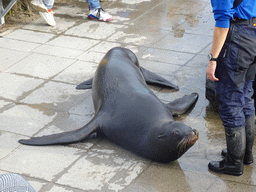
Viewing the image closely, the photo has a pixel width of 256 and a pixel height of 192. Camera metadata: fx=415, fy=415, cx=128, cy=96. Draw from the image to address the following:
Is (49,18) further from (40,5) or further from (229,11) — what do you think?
(229,11)

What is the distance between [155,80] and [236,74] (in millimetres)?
2285

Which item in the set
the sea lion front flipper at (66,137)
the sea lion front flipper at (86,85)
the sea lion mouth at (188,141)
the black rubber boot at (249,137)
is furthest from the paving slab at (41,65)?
the black rubber boot at (249,137)

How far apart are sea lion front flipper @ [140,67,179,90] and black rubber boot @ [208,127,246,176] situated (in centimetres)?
189

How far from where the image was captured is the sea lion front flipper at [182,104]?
16.9 ft

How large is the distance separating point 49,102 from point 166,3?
187 inches

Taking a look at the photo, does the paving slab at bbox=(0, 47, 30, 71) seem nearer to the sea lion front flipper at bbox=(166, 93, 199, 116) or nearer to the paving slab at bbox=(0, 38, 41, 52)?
the paving slab at bbox=(0, 38, 41, 52)

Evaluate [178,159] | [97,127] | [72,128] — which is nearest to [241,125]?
[178,159]

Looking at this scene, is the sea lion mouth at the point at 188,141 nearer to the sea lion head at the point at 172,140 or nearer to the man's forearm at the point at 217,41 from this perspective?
the sea lion head at the point at 172,140

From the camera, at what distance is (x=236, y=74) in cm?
370

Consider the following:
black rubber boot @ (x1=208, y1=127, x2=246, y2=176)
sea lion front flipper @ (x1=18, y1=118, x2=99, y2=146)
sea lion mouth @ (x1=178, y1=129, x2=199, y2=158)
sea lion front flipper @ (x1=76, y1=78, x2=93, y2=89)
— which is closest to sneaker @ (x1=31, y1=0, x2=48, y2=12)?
sea lion front flipper @ (x1=76, y1=78, x2=93, y2=89)

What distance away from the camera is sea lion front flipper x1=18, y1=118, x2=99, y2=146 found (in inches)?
180

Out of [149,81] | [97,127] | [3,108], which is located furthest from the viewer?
[149,81]

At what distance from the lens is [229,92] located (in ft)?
12.4

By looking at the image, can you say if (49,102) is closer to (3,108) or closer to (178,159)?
(3,108)
